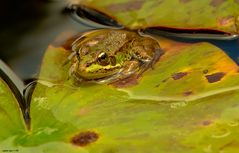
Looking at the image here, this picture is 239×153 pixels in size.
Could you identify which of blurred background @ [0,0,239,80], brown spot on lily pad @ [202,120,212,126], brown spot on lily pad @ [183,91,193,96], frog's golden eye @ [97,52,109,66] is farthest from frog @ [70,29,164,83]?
brown spot on lily pad @ [202,120,212,126]

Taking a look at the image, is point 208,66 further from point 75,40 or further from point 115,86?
point 75,40

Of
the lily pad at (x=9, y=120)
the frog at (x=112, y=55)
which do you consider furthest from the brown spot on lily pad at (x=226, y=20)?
the lily pad at (x=9, y=120)

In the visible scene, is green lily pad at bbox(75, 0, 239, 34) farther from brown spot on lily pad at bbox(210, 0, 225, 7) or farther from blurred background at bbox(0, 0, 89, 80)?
blurred background at bbox(0, 0, 89, 80)

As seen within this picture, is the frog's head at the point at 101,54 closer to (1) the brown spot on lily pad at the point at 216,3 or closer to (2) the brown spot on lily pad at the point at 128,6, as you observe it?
(2) the brown spot on lily pad at the point at 128,6

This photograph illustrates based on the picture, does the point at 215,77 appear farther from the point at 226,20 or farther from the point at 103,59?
the point at 103,59

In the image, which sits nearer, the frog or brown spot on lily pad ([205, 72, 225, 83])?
brown spot on lily pad ([205, 72, 225, 83])

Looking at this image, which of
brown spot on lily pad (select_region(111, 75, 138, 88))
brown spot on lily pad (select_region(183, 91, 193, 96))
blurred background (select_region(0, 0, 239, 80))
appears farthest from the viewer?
blurred background (select_region(0, 0, 239, 80))

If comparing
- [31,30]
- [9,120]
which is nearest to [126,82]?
[9,120]
